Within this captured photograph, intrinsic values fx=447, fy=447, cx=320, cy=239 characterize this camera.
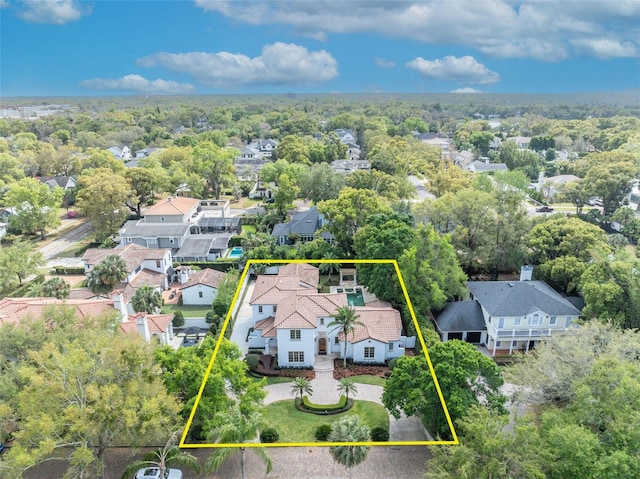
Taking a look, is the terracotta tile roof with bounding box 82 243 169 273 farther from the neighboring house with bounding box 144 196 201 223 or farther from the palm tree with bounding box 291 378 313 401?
the palm tree with bounding box 291 378 313 401

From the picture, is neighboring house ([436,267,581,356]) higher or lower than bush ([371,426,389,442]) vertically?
lower

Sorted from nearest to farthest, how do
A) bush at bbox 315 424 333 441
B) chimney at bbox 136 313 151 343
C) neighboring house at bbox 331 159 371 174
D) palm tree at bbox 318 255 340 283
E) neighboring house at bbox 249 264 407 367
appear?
bush at bbox 315 424 333 441
neighboring house at bbox 249 264 407 367
palm tree at bbox 318 255 340 283
chimney at bbox 136 313 151 343
neighboring house at bbox 331 159 371 174

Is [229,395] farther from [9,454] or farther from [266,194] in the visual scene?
[266,194]

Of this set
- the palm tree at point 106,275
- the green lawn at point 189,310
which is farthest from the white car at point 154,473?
the palm tree at point 106,275

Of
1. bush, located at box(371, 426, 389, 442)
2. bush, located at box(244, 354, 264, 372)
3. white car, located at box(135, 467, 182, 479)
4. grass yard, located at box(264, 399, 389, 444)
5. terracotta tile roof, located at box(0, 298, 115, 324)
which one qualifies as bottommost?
white car, located at box(135, 467, 182, 479)

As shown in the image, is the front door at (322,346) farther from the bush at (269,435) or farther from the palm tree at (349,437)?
the bush at (269,435)

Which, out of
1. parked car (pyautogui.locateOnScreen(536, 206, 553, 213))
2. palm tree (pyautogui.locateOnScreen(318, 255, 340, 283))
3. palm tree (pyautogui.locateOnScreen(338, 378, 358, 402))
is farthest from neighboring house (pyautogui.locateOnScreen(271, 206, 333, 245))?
palm tree (pyautogui.locateOnScreen(338, 378, 358, 402))

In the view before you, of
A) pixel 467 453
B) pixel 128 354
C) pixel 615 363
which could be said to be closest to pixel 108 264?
pixel 128 354
